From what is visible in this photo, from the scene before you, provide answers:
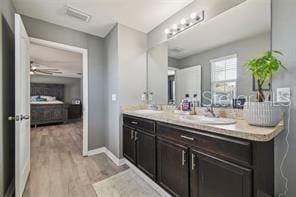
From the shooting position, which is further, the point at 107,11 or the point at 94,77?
the point at 94,77

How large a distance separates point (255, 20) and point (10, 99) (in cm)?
292

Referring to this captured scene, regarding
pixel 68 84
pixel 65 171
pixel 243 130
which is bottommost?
pixel 65 171

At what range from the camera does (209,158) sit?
1.18m

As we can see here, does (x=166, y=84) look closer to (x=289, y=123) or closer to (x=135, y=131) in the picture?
(x=135, y=131)

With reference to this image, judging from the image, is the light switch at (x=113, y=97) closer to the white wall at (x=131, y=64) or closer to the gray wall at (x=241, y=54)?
the white wall at (x=131, y=64)

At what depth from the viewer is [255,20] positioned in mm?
1469

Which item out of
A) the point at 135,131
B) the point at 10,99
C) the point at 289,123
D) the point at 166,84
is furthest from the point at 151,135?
the point at 10,99

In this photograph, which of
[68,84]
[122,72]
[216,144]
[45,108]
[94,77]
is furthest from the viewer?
[68,84]

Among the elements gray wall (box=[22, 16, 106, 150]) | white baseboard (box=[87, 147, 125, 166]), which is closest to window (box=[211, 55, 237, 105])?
white baseboard (box=[87, 147, 125, 166])

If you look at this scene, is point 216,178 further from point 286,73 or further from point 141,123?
point 141,123

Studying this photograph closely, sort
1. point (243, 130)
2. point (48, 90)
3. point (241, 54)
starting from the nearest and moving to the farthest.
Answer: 1. point (243, 130)
2. point (241, 54)
3. point (48, 90)

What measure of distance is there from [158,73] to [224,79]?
122 centimetres

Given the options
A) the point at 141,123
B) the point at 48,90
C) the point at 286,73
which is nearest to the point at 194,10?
the point at 286,73

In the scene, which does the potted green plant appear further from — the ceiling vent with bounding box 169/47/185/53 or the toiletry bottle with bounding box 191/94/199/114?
the ceiling vent with bounding box 169/47/185/53
